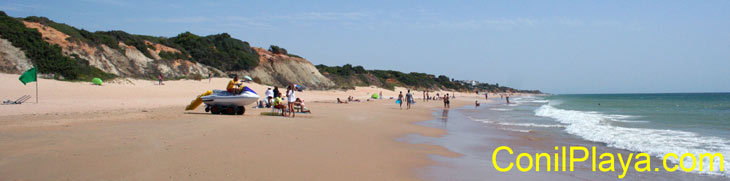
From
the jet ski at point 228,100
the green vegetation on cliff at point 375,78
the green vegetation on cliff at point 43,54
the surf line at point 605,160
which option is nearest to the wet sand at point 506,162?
the surf line at point 605,160

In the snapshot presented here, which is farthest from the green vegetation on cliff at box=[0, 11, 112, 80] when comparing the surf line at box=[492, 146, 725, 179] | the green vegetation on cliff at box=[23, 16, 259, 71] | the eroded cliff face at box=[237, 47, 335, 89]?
the surf line at box=[492, 146, 725, 179]

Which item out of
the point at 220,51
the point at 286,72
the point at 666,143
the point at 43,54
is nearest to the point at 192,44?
the point at 220,51

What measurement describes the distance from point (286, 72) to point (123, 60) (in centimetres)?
2033

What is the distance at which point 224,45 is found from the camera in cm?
4978

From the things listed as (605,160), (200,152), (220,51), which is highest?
(220,51)

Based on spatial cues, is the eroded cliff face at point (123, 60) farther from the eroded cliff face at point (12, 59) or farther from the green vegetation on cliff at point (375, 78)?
the green vegetation on cliff at point (375, 78)

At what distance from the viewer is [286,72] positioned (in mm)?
49625

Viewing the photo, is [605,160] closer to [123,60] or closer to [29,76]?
[29,76]

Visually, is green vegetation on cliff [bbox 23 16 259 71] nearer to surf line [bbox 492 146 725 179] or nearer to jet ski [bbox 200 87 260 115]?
jet ski [bbox 200 87 260 115]

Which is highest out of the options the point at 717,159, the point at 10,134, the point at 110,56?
the point at 110,56

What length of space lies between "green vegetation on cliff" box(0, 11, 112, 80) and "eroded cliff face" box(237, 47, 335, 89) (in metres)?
20.8

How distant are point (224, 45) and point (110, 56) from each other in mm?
19448

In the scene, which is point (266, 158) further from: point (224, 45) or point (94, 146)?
point (224, 45)

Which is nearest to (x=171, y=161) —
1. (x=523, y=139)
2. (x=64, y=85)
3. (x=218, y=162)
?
(x=218, y=162)
